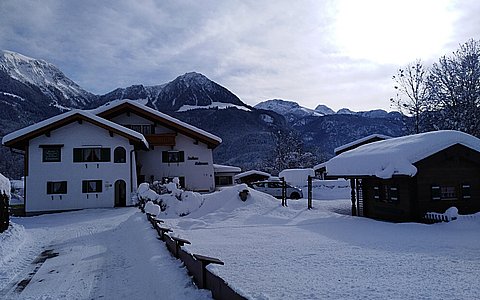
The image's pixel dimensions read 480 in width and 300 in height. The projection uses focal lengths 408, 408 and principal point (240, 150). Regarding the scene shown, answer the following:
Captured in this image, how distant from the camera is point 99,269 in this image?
928cm

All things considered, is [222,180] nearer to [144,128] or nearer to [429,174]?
[144,128]

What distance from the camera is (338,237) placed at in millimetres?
12906

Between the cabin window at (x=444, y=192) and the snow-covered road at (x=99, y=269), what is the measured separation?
1117cm

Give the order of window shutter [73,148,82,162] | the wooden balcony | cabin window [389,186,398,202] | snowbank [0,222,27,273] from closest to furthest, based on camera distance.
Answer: snowbank [0,222,27,273], cabin window [389,186,398,202], window shutter [73,148,82,162], the wooden balcony

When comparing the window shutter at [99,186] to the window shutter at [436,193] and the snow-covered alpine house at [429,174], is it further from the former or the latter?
the window shutter at [436,193]

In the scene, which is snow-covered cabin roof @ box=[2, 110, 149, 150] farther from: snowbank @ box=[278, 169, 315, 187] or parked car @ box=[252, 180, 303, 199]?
snowbank @ box=[278, 169, 315, 187]

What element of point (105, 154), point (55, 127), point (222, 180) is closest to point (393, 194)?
point (105, 154)

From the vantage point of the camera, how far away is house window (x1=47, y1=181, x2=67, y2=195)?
27797 millimetres

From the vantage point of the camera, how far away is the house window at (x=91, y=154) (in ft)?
93.0

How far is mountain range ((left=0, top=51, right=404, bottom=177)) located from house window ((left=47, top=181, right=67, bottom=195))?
4776cm

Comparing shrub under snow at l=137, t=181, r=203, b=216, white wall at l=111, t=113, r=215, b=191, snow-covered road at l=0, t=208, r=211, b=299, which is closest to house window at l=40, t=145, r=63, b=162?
white wall at l=111, t=113, r=215, b=191

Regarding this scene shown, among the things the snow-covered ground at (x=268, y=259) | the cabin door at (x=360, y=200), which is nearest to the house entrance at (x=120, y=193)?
the snow-covered ground at (x=268, y=259)

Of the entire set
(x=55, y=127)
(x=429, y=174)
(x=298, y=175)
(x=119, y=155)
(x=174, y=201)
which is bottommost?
(x=174, y=201)

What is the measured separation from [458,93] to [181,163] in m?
22.9
